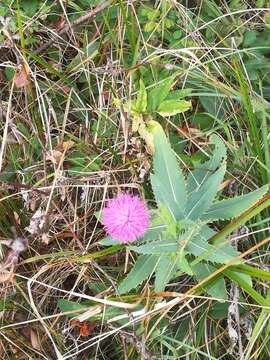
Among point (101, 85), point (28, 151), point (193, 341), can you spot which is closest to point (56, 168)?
point (28, 151)

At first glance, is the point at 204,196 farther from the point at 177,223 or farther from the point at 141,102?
the point at 141,102

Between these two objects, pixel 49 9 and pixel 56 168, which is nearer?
pixel 56 168

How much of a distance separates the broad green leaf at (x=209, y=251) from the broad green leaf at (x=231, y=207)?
70mm

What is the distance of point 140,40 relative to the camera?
1591 millimetres

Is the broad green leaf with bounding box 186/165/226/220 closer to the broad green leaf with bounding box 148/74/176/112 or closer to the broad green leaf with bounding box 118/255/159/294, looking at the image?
the broad green leaf with bounding box 118/255/159/294

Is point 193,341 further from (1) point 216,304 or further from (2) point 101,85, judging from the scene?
(2) point 101,85

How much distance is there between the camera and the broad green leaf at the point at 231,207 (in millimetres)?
1202

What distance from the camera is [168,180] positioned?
122 centimetres

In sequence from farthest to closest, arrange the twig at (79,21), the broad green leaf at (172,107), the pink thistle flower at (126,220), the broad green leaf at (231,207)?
the twig at (79,21) → the broad green leaf at (172,107) → the broad green leaf at (231,207) → the pink thistle flower at (126,220)

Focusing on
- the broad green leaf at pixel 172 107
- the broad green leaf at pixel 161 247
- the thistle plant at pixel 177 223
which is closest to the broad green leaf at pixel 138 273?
the thistle plant at pixel 177 223

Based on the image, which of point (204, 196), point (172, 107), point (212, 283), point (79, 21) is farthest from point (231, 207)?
point (79, 21)

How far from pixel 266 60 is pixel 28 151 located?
0.67 meters

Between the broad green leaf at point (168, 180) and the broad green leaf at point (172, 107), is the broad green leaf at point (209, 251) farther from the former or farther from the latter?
the broad green leaf at point (172, 107)

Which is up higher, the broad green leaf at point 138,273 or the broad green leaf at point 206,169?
the broad green leaf at point 206,169
